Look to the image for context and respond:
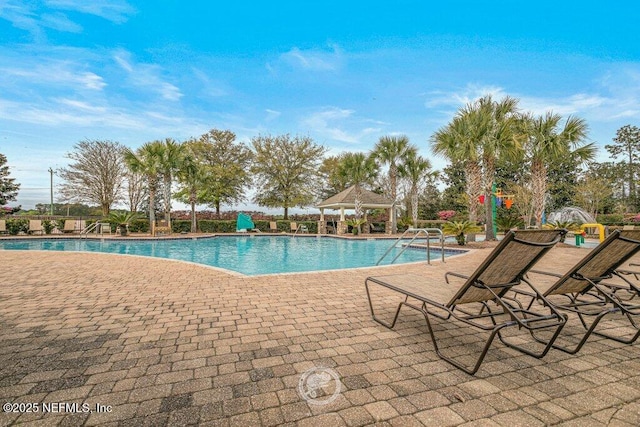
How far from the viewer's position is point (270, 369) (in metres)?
2.26

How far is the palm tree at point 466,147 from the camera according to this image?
13.9 metres

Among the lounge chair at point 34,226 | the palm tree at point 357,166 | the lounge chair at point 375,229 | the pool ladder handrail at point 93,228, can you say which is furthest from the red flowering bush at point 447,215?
the lounge chair at point 34,226

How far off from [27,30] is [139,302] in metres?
12.3

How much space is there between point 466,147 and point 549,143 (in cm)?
363

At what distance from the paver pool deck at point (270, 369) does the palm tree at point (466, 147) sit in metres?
12.1

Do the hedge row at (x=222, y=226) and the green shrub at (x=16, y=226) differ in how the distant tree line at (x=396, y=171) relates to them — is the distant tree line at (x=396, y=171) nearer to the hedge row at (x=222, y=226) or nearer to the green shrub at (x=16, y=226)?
the hedge row at (x=222, y=226)

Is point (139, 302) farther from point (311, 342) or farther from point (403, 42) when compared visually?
point (403, 42)

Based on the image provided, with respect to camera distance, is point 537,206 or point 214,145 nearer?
point 537,206

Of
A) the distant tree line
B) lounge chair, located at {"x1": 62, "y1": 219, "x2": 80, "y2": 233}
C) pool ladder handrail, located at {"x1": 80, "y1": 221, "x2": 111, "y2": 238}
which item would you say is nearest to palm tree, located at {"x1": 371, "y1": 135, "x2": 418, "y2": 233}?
the distant tree line

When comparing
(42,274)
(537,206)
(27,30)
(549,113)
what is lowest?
(42,274)

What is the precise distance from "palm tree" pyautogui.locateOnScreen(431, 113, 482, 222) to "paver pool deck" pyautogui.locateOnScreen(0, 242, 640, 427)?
12.1m

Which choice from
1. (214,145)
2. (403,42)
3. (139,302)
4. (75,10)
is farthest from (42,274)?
(214,145)

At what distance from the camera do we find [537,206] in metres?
14.5

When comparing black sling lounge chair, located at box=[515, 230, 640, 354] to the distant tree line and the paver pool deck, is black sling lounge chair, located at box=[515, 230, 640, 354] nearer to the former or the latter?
the paver pool deck
